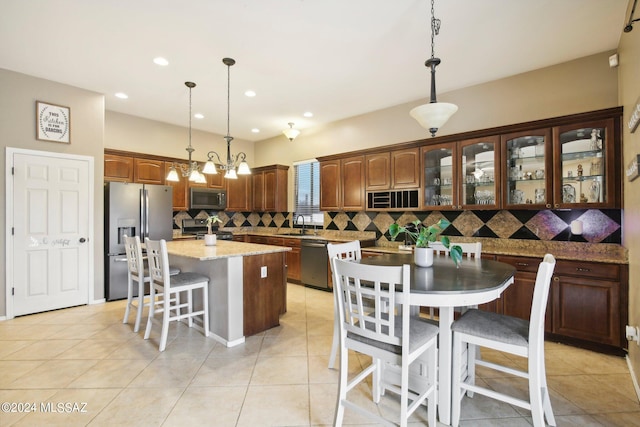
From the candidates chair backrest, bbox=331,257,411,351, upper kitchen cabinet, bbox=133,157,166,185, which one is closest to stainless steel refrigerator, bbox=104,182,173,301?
upper kitchen cabinet, bbox=133,157,166,185

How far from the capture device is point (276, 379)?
94.6 inches

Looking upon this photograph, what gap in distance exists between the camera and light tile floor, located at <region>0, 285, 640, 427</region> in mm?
1959

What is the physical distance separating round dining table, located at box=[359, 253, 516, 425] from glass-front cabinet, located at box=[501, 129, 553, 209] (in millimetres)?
1520

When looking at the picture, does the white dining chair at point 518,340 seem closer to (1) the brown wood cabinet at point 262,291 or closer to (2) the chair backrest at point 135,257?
(1) the brown wood cabinet at point 262,291

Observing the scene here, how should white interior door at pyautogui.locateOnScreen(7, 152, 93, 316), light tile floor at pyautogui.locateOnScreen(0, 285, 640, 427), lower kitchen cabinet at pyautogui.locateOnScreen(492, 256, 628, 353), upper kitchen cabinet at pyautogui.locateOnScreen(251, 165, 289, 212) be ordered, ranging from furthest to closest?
upper kitchen cabinet at pyautogui.locateOnScreen(251, 165, 289, 212) < white interior door at pyautogui.locateOnScreen(7, 152, 93, 316) < lower kitchen cabinet at pyautogui.locateOnScreen(492, 256, 628, 353) < light tile floor at pyautogui.locateOnScreen(0, 285, 640, 427)

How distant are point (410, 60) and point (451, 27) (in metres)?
0.64

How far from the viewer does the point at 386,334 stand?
1725 millimetres

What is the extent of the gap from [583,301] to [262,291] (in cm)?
310

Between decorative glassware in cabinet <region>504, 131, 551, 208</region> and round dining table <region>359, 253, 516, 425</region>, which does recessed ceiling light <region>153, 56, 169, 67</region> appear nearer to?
round dining table <region>359, 253, 516, 425</region>

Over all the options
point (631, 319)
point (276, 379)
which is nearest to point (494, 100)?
point (631, 319)

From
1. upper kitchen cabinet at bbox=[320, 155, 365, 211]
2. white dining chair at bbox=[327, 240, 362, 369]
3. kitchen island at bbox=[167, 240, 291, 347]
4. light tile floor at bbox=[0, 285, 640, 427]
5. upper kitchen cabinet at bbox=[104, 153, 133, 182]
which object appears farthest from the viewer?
upper kitchen cabinet at bbox=[320, 155, 365, 211]

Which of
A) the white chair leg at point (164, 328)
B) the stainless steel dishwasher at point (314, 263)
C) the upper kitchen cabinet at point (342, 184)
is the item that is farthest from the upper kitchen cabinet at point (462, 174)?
the white chair leg at point (164, 328)

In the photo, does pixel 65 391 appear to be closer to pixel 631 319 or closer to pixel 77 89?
pixel 77 89

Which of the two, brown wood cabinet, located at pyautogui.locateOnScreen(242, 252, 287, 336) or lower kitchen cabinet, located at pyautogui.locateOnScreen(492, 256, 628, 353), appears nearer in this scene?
lower kitchen cabinet, located at pyautogui.locateOnScreen(492, 256, 628, 353)
